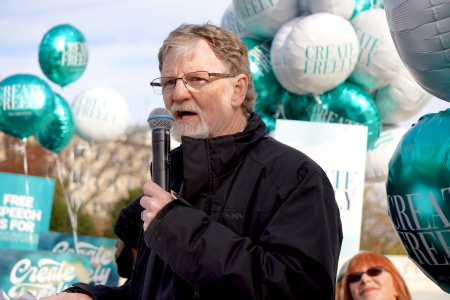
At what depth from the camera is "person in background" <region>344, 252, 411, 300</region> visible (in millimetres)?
4023

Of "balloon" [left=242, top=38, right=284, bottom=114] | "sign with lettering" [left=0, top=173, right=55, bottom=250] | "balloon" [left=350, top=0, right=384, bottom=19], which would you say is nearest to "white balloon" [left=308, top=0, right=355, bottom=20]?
"balloon" [left=350, top=0, right=384, bottom=19]

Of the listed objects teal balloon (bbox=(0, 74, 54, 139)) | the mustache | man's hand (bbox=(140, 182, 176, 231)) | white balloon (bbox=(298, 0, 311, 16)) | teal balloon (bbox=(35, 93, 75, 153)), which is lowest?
teal balloon (bbox=(35, 93, 75, 153))

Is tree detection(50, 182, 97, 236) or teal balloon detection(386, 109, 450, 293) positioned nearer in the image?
teal balloon detection(386, 109, 450, 293)

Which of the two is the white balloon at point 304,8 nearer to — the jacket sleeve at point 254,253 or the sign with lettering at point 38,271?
the sign with lettering at point 38,271

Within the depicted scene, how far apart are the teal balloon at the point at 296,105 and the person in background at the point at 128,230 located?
11.1 feet

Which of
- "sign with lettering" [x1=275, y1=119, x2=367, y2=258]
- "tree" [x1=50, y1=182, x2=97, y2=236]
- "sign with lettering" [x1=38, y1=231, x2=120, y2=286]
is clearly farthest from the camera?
"tree" [x1=50, y1=182, x2=97, y2=236]

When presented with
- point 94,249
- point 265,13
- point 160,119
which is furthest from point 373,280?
point 94,249

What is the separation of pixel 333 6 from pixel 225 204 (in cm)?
467

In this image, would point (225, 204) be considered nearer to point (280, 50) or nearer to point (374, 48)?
point (280, 50)

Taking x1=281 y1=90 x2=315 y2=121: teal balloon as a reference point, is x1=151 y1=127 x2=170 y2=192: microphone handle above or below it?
above

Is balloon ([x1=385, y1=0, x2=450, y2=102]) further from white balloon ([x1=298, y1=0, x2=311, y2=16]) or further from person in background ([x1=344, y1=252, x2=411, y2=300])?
white balloon ([x1=298, y1=0, x2=311, y2=16])

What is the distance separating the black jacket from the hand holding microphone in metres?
0.03

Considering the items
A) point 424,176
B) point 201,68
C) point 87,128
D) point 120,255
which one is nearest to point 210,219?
point 201,68

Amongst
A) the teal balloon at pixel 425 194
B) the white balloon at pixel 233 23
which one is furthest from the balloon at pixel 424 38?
the white balloon at pixel 233 23
